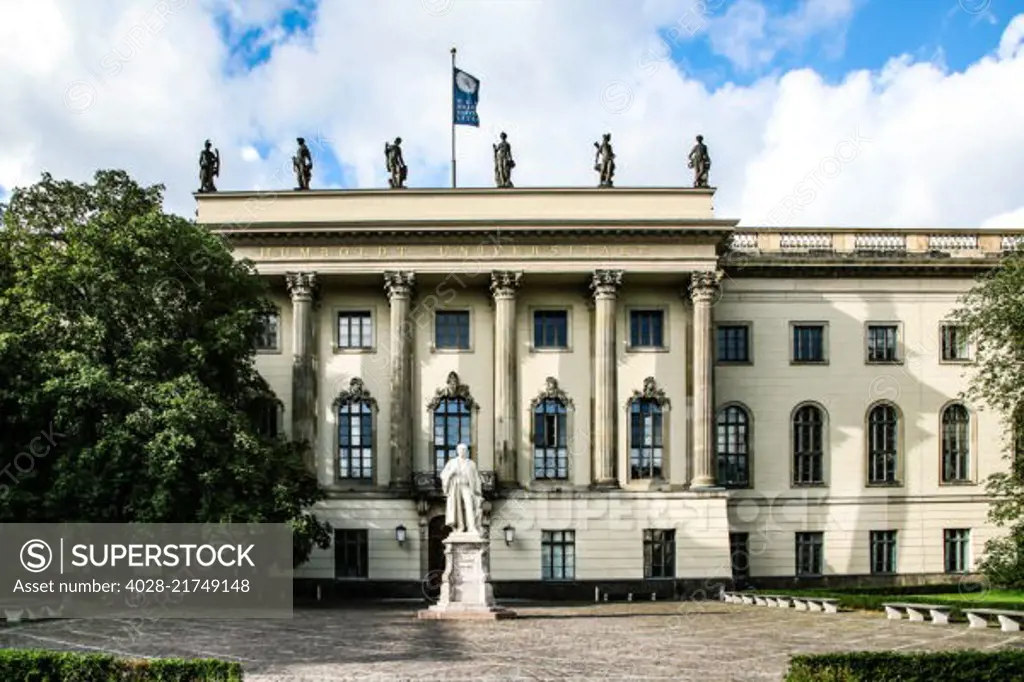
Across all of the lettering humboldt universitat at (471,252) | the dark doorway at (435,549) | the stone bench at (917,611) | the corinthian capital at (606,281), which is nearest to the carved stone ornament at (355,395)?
the lettering humboldt universitat at (471,252)

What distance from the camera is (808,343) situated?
5266 centimetres

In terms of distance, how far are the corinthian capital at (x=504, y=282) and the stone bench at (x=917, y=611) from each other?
62.4 feet

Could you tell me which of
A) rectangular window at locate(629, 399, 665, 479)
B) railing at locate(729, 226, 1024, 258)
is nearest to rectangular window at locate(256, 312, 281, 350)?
rectangular window at locate(629, 399, 665, 479)

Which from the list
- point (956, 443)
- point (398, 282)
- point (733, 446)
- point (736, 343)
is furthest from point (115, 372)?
point (956, 443)

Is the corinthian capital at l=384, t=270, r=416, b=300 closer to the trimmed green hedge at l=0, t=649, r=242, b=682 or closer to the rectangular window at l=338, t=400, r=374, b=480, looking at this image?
the rectangular window at l=338, t=400, r=374, b=480

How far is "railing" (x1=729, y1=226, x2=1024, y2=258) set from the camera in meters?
53.0

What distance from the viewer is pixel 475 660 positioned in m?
24.9

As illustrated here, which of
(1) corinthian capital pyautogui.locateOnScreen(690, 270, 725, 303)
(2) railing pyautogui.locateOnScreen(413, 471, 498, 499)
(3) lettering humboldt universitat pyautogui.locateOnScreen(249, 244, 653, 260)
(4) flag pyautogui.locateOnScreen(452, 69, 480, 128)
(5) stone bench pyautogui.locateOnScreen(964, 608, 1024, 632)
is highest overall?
(4) flag pyautogui.locateOnScreen(452, 69, 480, 128)

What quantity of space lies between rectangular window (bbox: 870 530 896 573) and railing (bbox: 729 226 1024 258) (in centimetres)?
1171

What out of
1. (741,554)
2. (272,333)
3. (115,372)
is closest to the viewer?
(115,372)

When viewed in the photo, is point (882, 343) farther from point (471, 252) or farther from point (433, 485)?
point (433, 485)

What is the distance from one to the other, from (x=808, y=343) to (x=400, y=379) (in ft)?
55.8

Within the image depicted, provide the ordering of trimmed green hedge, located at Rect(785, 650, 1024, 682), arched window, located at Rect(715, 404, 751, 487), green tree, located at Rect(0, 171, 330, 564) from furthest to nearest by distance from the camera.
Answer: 1. arched window, located at Rect(715, 404, 751, 487)
2. green tree, located at Rect(0, 171, 330, 564)
3. trimmed green hedge, located at Rect(785, 650, 1024, 682)

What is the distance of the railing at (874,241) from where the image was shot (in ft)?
174
